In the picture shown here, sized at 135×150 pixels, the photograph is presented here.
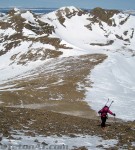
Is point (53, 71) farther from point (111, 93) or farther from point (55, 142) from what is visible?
point (55, 142)

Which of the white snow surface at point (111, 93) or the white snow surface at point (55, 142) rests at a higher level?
the white snow surface at point (111, 93)

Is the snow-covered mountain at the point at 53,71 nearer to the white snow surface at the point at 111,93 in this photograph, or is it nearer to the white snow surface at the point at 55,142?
the white snow surface at the point at 111,93

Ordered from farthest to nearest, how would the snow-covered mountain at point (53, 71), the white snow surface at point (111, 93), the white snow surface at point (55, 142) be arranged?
the snow-covered mountain at point (53, 71), the white snow surface at point (111, 93), the white snow surface at point (55, 142)

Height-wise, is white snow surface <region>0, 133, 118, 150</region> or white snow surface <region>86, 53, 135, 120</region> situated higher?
white snow surface <region>86, 53, 135, 120</region>

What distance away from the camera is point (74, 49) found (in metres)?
162

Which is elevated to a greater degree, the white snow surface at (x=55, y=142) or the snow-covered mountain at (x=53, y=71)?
the snow-covered mountain at (x=53, y=71)

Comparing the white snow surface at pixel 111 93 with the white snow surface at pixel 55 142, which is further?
the white snow surface at pixel 111 93

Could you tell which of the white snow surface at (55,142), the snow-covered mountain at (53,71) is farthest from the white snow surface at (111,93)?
the white snow surface at (55,142)

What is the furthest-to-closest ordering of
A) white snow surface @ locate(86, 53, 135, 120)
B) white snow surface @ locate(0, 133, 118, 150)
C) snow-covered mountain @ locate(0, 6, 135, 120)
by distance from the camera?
1. snow-covered mountain @ locate(0, 6, 135, 120)
2. white snow surface @ locate(86, 53, 135, 120)
3. white snow surface @ locate(0, 133, 118, 150)

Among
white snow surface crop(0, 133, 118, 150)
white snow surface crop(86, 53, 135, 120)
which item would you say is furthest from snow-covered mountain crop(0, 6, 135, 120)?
white snow surface crop(0, 133, 118, 150)

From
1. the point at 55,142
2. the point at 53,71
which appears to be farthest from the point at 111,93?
the point at 55,142

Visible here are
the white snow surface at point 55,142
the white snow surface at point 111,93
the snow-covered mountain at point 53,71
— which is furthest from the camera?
the snow-covered mountain at point 53,71

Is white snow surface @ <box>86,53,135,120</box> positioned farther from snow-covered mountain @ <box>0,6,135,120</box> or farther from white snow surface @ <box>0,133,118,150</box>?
white snow surface @ <box>0,133,118,150</box>

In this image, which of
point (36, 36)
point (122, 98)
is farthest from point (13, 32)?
point (122, 98)
